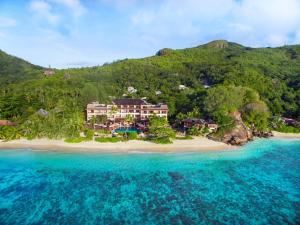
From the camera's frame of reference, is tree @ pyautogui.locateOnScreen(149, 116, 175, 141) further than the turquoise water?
Yes

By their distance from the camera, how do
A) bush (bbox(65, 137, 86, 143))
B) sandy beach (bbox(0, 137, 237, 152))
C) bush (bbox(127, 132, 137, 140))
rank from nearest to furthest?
1. sandy beach (bbox(0, 137, 237, 152))
2. bush (bbox(65, 137, 86, 143))
3. bush (bbox(127, 132, 137, 140))

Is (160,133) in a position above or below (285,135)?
above

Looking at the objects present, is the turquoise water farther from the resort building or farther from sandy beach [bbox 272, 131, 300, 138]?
the resort building

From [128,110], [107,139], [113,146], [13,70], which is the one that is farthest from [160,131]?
[13,70]

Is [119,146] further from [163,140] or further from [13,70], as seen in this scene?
[13,70]

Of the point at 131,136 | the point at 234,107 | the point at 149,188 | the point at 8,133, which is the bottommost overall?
the point at 149,188

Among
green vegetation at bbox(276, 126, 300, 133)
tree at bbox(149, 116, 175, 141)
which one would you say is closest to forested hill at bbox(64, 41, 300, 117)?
green vegetation at bbox(276, 126, 300, 133)

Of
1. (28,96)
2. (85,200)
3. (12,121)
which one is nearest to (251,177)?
(85,200)
